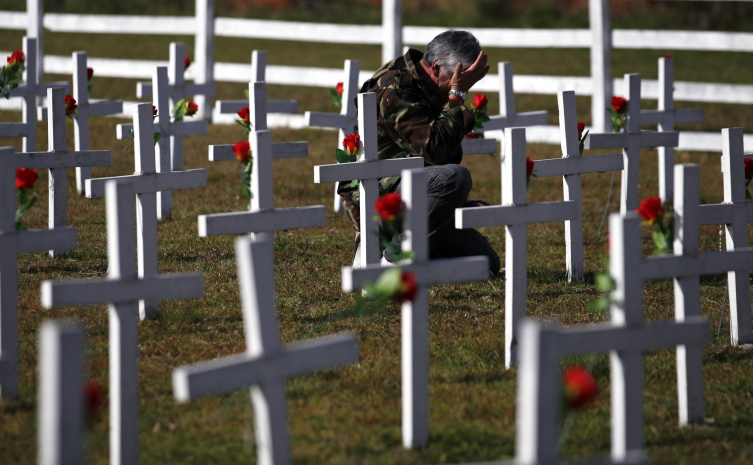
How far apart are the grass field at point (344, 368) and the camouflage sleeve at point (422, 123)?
2.54 feet

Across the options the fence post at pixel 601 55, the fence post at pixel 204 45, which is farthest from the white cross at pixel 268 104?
the fence post at pixel 601 55

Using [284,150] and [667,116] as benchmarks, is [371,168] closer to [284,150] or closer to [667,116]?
[284,150]

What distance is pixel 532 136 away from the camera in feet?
29.9

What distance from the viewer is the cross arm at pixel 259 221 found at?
9.41 ft

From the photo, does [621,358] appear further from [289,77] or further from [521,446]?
[289,77]

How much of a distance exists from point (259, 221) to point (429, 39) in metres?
6.69

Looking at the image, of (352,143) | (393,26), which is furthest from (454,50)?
(393,26)

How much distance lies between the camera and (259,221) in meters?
2.96

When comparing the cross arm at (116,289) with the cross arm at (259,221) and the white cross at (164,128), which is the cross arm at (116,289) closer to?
the cross arm at (259,221)

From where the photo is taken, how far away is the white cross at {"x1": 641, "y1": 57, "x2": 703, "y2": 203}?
247 inches

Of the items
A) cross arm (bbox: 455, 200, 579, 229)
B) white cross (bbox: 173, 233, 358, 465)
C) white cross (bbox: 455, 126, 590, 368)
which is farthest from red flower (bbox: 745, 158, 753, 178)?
white cross (bbox: 173, 233, 358, 465)

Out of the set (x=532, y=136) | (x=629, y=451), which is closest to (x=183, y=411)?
(x=629, y=451)

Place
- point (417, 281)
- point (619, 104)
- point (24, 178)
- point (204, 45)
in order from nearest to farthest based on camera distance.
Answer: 1. point (417, 281)
2. point (24, 178)
3. point (619, 104)
4. point (204, 45)

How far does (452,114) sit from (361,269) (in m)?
1.55
